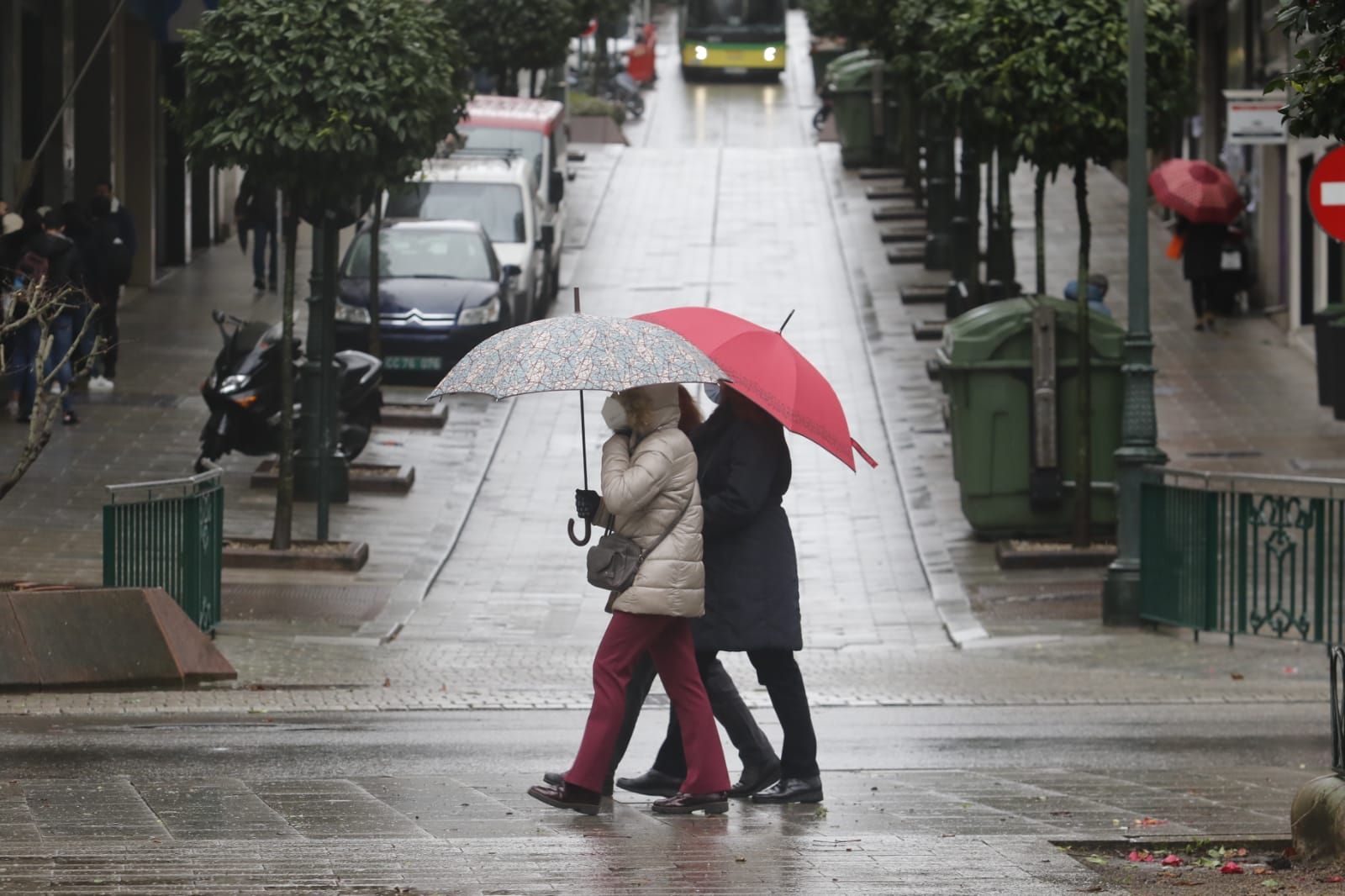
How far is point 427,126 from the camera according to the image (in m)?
16.0

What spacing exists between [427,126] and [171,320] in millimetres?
11446

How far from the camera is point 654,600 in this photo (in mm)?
7398

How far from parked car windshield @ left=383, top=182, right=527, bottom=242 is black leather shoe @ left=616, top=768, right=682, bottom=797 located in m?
18.0

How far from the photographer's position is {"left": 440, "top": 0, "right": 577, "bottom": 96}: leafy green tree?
118 feet

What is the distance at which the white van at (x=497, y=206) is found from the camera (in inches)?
1009

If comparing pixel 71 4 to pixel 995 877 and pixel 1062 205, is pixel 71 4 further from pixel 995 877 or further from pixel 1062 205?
pixel 995 877

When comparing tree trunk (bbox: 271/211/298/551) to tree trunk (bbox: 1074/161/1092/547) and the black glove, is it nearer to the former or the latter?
tree trunk (bbox: 1074/161/1092/547)

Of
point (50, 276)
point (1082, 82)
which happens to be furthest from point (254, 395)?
point (1082, 82)

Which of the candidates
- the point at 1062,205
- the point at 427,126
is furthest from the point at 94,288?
the point at 1062,205

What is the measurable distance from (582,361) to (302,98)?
344 inches

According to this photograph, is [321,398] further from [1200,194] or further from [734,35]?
[734,35]

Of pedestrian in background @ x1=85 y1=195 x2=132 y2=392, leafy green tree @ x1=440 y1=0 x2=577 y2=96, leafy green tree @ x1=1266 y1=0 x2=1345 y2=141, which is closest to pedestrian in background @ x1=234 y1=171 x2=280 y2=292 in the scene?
pedestrian in background @ x1=85 y1=195 x2=132 y2=392

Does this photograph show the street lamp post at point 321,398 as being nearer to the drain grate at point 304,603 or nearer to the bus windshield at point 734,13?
the drain grate at point 304,603

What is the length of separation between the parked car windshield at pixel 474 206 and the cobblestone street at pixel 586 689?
1.65 metres
